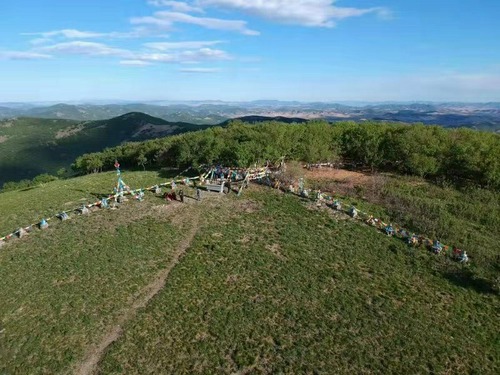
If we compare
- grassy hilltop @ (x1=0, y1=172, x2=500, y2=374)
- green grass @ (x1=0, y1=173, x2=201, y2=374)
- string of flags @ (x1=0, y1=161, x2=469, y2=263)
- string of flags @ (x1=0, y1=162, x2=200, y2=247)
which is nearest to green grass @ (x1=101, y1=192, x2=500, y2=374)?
grassy hilltop @ (x1=0, y1=172, x2=500, y2=374)

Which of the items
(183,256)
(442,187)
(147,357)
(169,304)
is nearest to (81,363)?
(147,357)

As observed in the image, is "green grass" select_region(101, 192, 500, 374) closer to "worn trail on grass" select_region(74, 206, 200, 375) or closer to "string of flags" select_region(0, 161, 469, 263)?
"worn trail on grass" select_region(74, 206, 200, 375)

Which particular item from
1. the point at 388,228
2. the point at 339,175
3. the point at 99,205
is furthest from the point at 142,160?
the point at 388,228

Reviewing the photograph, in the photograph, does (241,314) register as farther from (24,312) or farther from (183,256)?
(24,312)

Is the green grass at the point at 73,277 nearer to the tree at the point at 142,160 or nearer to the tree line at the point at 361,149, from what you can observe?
the tree line at the point at 361,149

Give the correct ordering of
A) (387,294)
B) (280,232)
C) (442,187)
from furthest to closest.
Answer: (442,187), (280,232), (387,294)

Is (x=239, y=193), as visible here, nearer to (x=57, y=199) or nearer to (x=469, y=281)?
(x=57, y=199)
